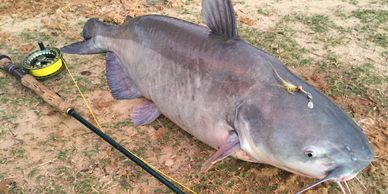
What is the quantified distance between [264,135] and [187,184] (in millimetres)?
802

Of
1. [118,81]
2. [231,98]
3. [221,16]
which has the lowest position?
[118,81]

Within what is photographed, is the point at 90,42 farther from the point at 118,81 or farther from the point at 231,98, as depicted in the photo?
the point at 231,98

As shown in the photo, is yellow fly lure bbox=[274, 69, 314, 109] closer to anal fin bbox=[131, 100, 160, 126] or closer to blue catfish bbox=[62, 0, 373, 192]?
blue catfish bbox=[62, 0, 373, 192]

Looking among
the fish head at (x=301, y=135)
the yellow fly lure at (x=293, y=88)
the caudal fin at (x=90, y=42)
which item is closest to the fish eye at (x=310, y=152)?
the fish head at (x=301, y=135)

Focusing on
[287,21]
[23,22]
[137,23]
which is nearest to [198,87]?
[137,23]

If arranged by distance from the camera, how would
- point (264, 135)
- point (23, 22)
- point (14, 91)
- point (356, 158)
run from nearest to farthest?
point (356, 158) → point (264, 135) → point (14, 91) → point (23, 22)

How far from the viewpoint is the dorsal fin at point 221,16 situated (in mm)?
2709

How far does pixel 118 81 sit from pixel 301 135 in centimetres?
211

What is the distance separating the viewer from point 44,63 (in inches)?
160

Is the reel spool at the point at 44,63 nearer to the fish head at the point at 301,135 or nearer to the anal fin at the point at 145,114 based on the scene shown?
the anal fin at the point at 145,114

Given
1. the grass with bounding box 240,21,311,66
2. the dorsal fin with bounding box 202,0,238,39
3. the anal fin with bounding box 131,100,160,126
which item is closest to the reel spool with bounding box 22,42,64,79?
the anal fin with bounding box 131,100,160,126

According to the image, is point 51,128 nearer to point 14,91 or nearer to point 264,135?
point 14,91

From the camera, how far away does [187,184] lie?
287cm

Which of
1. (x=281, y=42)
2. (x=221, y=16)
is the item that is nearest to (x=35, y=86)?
(x=221, y=16)
